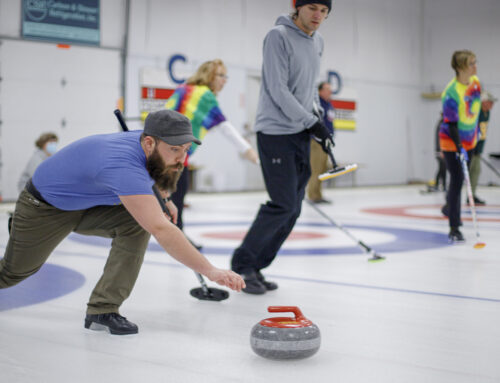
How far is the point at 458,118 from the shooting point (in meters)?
5.08

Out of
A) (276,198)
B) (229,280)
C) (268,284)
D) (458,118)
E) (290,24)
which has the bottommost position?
(268,284)

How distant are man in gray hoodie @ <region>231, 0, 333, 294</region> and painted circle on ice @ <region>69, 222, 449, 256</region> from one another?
1363 millimetres

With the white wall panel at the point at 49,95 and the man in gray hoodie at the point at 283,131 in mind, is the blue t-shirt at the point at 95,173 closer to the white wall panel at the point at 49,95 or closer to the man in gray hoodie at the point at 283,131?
the man in gray hoodie at the point at 283,131

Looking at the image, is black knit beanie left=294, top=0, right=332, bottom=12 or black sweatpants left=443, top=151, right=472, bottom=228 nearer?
black knit beanie left=294, top=0, right=332, bottom=12

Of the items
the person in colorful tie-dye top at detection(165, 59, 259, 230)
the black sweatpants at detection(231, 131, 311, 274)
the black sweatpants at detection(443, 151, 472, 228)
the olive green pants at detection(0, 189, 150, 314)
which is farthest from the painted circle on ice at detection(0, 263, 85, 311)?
the black sweatpants at detection(443, 151, 472, 228)

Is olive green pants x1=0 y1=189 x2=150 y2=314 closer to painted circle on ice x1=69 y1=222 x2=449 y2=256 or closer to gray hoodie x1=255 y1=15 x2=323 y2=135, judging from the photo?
gray hoodie x1=255 y1=15 x2=323 y2=135

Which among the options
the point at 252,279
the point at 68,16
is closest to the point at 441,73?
the point at 68,16

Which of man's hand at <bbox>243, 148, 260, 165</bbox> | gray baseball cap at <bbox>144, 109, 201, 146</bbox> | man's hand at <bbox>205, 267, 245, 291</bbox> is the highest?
gray baseball cap at <bbox>144, 109, 201, 146</bbox>

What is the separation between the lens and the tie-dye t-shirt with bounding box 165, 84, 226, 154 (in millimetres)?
4273

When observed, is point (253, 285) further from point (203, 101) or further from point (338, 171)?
point (203, 101)

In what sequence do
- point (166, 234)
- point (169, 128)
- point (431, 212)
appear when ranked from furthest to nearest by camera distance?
point (431, 212)
point (169, 128)
point (166, 234)

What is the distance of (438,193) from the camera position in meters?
12.7

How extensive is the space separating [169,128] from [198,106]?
220 cm

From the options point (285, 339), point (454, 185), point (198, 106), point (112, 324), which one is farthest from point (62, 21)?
point (285, 339)
